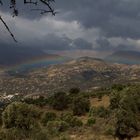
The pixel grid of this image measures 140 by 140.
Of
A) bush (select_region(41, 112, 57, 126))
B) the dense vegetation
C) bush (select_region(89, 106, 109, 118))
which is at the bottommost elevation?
bush (select_region(41, 112, 57, 126))

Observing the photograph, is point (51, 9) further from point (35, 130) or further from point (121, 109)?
point (121, 109)

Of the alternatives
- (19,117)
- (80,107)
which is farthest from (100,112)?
(19,117)

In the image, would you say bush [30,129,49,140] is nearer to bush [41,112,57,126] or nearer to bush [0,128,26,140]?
bush [0,128,26,140]

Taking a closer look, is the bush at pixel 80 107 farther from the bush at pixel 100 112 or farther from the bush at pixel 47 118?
the bush at pixel 47 118

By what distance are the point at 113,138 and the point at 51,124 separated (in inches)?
919

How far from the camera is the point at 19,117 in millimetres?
83188

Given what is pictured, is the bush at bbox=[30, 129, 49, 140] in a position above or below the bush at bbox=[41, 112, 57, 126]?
above

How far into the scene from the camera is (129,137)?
82250 mm

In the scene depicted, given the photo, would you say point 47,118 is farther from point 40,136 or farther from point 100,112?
point 40,136

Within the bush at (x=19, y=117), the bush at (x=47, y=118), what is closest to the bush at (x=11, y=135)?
the bush at (x=19, y=117)

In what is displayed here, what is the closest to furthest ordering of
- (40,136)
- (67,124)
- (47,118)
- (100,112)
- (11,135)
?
(40,136) → (11,135) → (67,124) → (100,112) → (47,118)

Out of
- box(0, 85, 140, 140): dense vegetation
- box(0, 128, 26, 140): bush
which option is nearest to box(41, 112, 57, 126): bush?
box(0, 85, 140, 140): dense vegetation

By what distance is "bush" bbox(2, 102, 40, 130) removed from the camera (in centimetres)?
8062

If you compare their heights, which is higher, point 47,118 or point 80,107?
point 80,107
